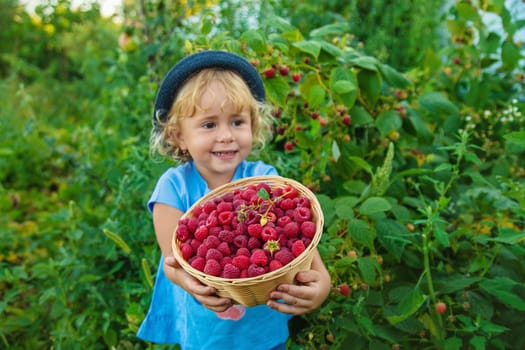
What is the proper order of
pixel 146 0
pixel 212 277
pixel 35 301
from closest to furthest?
pixel 212 277, pixel 35 301, pixel 146 0

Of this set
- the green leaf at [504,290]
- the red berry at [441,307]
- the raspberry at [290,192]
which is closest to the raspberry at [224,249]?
the raspberry at [290,192]

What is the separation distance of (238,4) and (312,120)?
84 cm

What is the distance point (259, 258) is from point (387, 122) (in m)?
1.05

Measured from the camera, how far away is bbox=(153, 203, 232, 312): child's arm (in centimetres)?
145

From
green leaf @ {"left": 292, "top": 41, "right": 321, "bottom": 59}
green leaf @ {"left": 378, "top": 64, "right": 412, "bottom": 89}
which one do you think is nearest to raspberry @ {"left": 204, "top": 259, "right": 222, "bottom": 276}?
green leaf @ {"left": 292, "top": 41, "right": 321, "bottom": 59}

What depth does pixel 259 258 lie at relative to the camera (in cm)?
133

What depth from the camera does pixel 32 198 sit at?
3.59 metres

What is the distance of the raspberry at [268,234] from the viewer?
4.48 feet

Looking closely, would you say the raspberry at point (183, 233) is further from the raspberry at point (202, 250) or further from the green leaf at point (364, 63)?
the green leaf at point (364, 63)

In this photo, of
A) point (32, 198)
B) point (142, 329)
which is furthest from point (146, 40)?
point (142, 329)

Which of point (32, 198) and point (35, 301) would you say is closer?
point (35, 301)

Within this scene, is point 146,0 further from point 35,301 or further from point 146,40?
point 35,301

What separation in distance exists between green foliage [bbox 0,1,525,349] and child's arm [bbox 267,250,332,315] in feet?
0.93

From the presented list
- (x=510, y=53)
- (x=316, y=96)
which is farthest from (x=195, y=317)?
(x=510, y=53)
